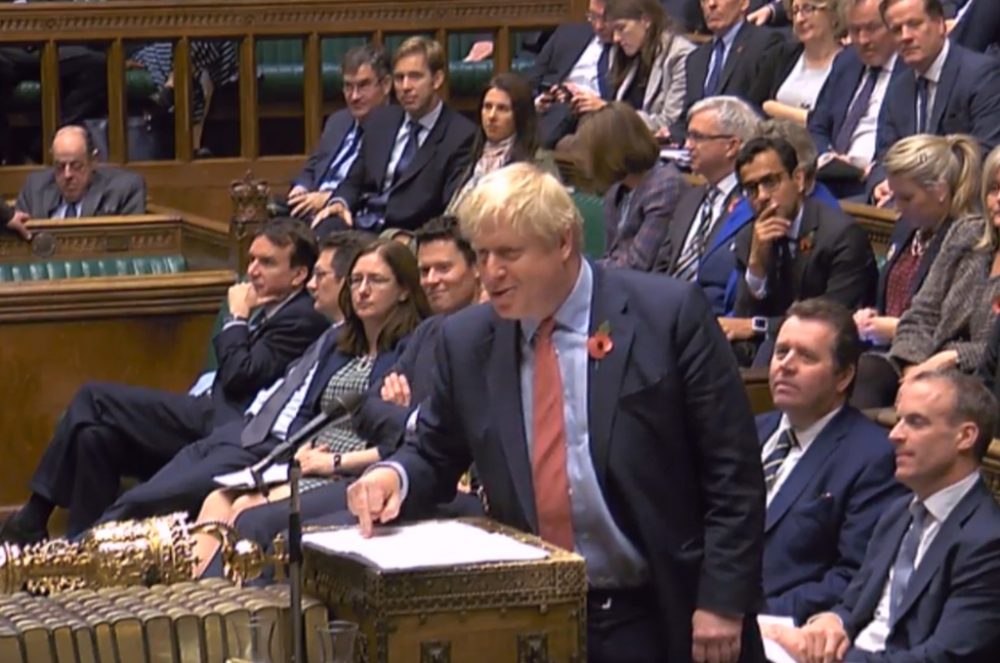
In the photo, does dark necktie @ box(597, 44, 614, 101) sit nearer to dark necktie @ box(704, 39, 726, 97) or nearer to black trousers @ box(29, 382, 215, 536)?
dark necktie @ box(704, 39, 726, 97)

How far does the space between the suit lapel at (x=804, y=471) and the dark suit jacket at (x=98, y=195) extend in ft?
14.6

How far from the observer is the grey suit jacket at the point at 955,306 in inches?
211

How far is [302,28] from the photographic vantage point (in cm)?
995

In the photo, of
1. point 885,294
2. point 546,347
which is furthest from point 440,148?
point 546,347

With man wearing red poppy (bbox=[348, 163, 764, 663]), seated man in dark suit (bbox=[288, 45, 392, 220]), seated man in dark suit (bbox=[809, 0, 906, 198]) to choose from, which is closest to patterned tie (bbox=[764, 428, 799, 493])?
man wearing red poppy (bbox=[348, 163, 764, 663])

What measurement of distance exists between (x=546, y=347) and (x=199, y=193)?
6.60 m

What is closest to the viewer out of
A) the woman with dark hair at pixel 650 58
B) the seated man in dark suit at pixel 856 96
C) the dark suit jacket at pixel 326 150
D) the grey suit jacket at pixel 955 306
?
the grey suit jacket at pixel 955 306

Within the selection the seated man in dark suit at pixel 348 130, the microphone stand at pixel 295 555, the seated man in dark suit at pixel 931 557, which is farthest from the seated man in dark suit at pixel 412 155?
the microphone stand at pixel 295 555

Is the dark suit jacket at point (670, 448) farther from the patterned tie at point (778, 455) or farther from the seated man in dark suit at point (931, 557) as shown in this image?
the patterned tie at point (778, 455)

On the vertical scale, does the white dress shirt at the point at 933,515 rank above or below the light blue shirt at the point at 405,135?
below

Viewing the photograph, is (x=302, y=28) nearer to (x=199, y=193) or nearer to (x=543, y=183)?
(x=199, y=193)

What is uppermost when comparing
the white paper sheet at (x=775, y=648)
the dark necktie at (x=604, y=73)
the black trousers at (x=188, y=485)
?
the dark necktie at (x=604, y=73)

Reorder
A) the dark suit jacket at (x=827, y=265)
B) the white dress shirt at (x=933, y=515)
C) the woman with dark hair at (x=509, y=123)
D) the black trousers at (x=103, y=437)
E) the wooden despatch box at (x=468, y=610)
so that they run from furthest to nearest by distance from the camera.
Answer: the woman with dark hair at (x=509, y=123) → the black trousers at (x=103, y=437) → the dark suit jacket at (x=827, y=265) → the white dress shirt at (x=933, y=515) → the wooden despatch box at (x=468, y=610)

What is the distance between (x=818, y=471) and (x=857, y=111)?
10.5ft
